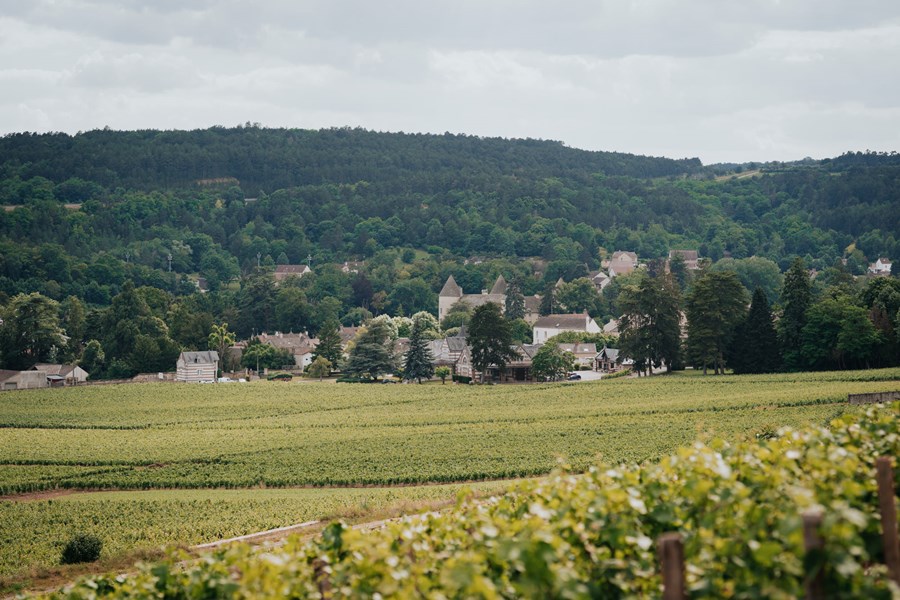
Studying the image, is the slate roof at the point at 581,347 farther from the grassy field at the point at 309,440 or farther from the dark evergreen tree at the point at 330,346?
the grassy field at the point at 309,440

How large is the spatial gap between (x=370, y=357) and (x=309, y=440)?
47067 mm

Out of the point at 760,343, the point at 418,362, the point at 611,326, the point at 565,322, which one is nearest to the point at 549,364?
the point at 418,362

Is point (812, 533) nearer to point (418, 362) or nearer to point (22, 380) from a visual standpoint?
point (418, 362)

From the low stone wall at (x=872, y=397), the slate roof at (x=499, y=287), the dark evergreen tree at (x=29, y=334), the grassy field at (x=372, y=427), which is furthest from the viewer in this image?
the slate roof at (x=499, y=287)

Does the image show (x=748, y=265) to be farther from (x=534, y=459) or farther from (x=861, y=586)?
(x=861, y=586)

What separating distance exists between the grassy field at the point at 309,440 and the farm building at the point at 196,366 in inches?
677

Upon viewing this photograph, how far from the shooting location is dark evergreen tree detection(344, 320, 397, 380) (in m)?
103

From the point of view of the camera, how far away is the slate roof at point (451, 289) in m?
171

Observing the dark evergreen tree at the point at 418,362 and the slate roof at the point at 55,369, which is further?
the slate roof at the point at 55,369

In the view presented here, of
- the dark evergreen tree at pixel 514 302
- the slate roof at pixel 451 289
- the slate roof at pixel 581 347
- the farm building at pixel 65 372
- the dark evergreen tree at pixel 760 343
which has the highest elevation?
the slate roof at pixel 451 289

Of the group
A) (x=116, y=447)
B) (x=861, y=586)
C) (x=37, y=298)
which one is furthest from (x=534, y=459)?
(x=37, y=298)

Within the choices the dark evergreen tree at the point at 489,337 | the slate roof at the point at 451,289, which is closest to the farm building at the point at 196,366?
the dark evergreen tree at the point at 489,337

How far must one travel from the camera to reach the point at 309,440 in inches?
2221

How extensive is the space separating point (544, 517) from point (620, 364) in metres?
97.9
